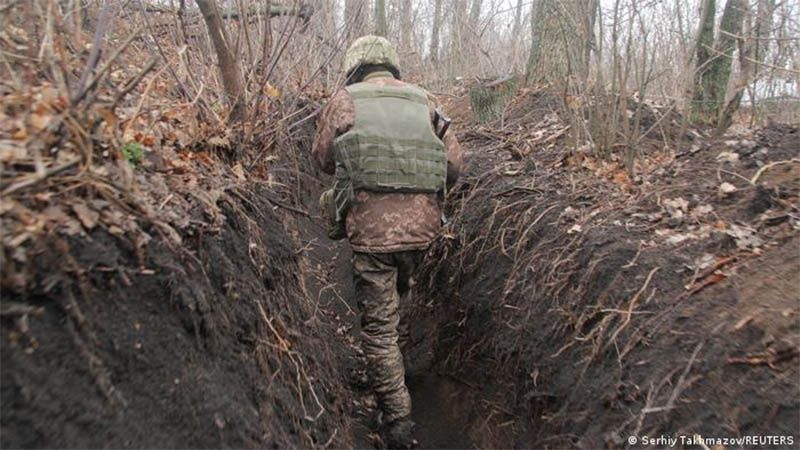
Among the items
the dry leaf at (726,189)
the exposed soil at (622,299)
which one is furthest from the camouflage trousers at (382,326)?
the dry leaf at (726,189)

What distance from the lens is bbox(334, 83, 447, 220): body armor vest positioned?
12.6ft

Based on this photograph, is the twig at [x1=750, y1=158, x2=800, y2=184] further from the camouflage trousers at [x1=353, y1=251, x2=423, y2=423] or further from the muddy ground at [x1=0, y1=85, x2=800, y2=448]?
the camouflage trousers at [x1=353, y1=251, x2=423, y2=423]

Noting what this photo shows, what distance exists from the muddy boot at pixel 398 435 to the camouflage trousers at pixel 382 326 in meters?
0.05

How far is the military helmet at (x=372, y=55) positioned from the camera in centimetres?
423

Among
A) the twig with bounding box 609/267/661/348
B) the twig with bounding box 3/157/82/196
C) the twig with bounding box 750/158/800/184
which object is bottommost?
the twig with bounding box 609/267/661/348

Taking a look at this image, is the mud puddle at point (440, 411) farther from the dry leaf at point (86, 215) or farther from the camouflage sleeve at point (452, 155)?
the dry leaf at point (86, 215)

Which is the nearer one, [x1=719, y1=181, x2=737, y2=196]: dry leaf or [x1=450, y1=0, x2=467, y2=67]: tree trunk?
[x1=719, y1=181, x2=737, y2=196]: dry leaf

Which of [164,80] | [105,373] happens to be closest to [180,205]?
[105,373]

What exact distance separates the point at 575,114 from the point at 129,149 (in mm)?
3709

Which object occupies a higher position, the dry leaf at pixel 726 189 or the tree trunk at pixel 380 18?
the tree trunk at pixel 380 18

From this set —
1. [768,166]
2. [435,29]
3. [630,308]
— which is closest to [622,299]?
[630,308]

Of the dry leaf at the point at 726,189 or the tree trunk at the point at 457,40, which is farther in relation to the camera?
the tree trunk at the point at 457,40

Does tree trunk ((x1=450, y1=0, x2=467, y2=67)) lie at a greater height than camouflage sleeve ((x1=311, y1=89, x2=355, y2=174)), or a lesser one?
greater

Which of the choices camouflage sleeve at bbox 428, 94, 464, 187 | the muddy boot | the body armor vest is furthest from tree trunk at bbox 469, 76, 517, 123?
the muddy boot
